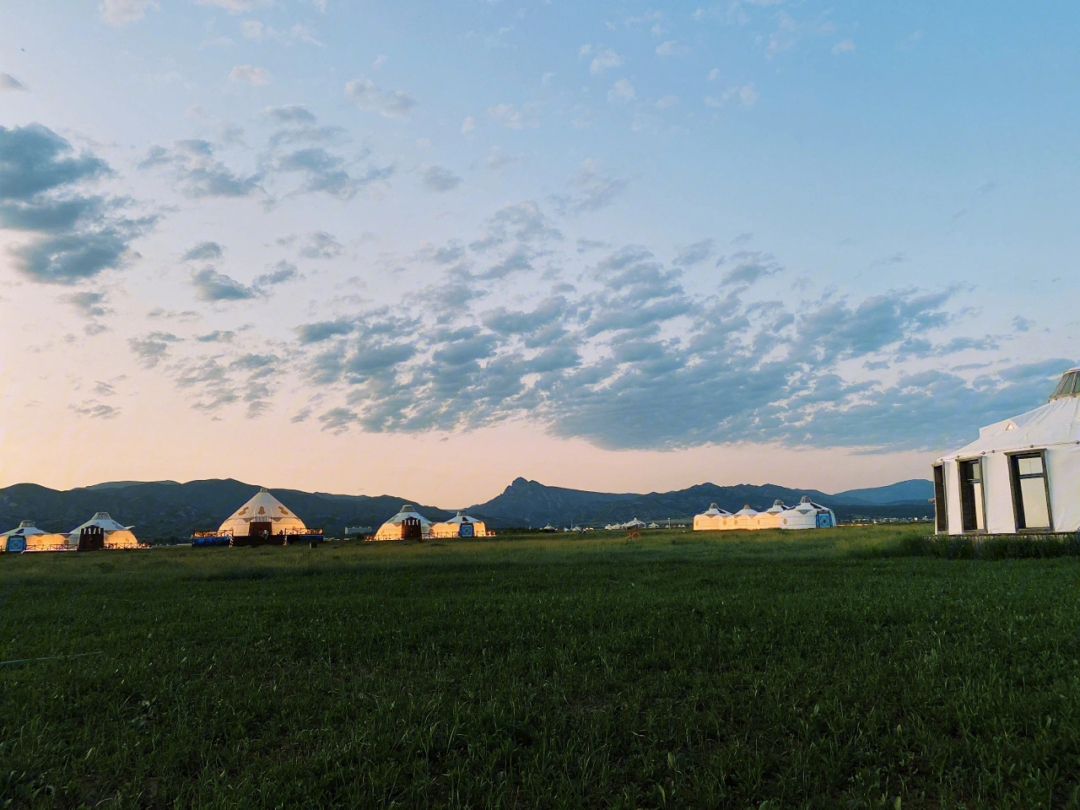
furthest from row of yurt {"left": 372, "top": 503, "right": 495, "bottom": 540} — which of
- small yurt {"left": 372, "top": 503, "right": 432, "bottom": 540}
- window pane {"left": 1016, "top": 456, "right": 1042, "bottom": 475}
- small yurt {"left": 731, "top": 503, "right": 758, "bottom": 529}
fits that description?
window pane {"left": 1016, "top": 456, "right": 1042, "bottom": 475}

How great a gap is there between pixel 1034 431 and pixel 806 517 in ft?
191

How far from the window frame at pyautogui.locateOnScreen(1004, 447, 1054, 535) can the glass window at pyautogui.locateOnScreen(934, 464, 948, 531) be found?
3879 millimetres

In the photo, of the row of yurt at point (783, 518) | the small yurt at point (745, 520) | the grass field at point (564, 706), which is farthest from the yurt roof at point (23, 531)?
the small yurt at point (745, 520)

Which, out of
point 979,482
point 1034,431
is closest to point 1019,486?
point 979,482

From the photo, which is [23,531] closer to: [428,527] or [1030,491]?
[428,527]

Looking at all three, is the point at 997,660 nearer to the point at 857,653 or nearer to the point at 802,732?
the point at 857,653

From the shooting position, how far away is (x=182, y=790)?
4594 mm

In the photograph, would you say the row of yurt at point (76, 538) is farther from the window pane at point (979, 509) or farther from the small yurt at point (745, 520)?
the window pane at point (979, 509)

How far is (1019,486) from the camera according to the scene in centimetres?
2631

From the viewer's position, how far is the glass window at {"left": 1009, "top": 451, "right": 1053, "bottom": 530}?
2572cm

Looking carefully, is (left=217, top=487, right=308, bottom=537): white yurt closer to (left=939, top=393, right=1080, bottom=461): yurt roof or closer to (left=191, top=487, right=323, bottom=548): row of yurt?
(left=191, top=487, right=323, bottom=548): row of yurt

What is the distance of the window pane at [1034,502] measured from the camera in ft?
90.1

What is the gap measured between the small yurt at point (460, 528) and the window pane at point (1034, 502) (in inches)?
2536

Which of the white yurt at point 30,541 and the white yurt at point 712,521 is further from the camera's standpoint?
the white yurt at point 712,521
